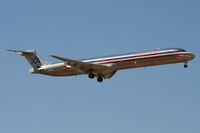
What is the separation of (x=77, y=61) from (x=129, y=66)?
613 centimetres

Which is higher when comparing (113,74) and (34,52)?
(34,52)

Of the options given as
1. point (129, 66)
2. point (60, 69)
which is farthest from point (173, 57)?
point (60, 69)

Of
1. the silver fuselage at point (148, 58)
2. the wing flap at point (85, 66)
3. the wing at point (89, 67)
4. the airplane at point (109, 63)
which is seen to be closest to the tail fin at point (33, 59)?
the airplane at point (109, 63)

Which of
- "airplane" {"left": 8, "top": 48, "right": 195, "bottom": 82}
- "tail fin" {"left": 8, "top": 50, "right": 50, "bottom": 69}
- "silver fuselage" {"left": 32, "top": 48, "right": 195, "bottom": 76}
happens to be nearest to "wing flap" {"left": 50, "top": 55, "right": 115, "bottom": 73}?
"airplane" {"left": 8, "top": 48, "right": 195, "bottom": 82}

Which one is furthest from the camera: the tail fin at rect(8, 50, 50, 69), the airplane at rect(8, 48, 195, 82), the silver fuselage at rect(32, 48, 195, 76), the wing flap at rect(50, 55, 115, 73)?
the tail fin at rect(8, 50, 50, 69)

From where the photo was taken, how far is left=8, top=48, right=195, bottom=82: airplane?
43562 millimetres

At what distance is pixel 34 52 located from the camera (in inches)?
2021

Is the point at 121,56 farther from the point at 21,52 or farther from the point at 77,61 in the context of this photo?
the point at 21,52

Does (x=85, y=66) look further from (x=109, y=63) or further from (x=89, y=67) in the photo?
(x=109, y=63)

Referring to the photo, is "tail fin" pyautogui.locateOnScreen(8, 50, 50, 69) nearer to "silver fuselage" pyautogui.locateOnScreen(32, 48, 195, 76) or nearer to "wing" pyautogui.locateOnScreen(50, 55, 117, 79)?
"wing" pyautogui.locateOnScreen(50, 55, 117, 79)

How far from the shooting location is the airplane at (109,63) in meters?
43.6

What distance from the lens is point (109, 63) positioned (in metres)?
45.4

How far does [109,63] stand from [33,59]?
448 inches

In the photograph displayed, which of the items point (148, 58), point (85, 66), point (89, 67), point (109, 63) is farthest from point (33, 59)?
point (148, 58)
